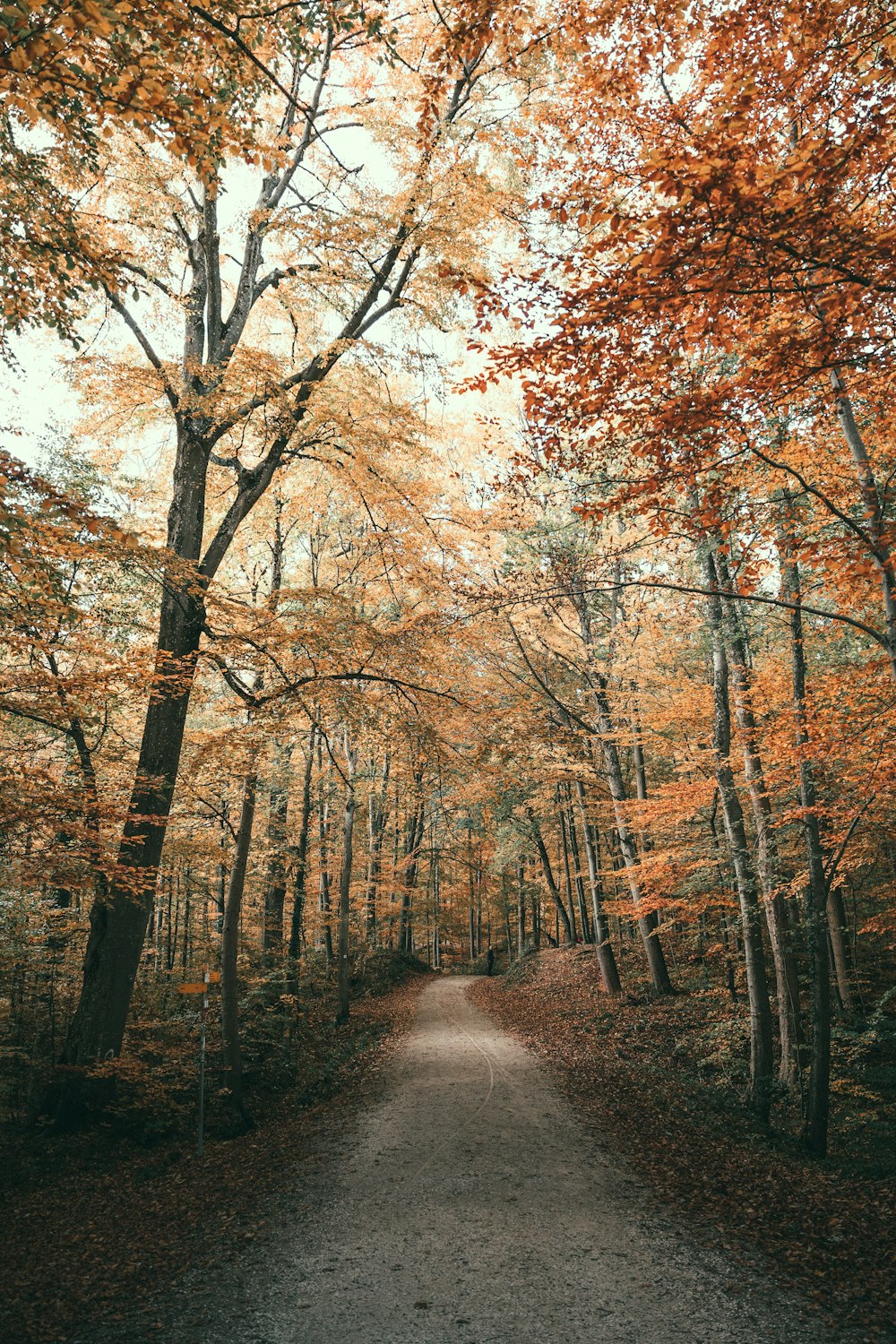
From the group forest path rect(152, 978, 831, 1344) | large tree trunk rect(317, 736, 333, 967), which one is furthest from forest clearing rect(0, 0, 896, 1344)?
large tree trunk rect(317, 736, 333, 967)

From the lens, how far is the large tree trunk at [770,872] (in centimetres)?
874

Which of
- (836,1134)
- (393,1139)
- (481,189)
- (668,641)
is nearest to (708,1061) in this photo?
(836,1134)

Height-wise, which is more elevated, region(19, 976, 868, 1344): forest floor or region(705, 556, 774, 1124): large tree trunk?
region(705, 556, 774, 1124): large tree trunk

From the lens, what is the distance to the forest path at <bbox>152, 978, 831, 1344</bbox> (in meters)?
3.91

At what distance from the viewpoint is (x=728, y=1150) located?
23.1 ft

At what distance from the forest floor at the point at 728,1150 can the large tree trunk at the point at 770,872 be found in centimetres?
84

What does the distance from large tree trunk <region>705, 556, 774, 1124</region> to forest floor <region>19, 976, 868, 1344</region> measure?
3.00 meters

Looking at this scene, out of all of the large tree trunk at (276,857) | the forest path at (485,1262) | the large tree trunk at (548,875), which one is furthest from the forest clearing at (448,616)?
the large tree trunk at (548,875)

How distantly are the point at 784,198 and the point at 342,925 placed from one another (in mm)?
14534

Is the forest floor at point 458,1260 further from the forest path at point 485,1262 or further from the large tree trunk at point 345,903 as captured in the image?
the large tree trunk at point 345,903

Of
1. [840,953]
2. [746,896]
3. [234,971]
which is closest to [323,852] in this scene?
[234,971]

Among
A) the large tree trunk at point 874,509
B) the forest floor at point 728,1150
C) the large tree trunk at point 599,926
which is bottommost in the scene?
the forest floor at point 728,1150

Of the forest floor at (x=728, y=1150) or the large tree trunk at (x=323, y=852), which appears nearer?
the forest floor at (x=728, y=1150)

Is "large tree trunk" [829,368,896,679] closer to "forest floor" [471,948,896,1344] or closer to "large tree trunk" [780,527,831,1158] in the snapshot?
"large tree trunk" [780,527,831,1158]
